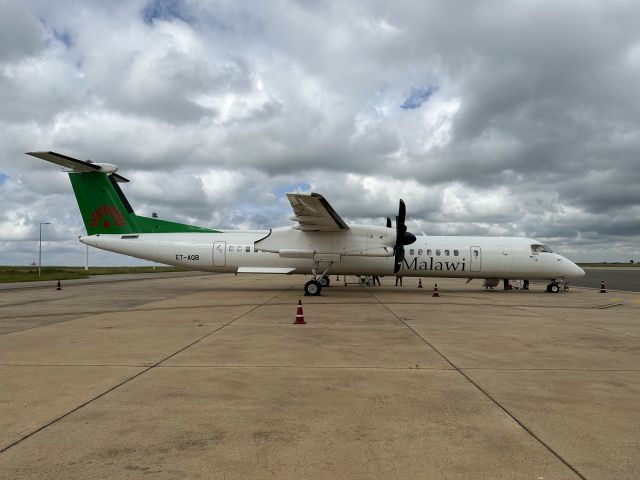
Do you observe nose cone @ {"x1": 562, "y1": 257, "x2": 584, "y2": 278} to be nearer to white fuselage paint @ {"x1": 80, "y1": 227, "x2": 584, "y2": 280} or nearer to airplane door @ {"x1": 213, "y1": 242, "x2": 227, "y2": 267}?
white fuselage paint @ {"x1": 80, "y1": 227, "x2": 584, "y2": 280}

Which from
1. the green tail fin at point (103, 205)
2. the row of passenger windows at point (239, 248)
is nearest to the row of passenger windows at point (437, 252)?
the row of passenger windows at point (239, 248)

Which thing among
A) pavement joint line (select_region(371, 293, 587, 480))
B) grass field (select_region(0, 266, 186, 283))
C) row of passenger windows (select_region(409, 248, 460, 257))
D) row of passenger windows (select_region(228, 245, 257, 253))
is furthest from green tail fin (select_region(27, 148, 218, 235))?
pavement joint line (select_region(371, 293, 587, 480))

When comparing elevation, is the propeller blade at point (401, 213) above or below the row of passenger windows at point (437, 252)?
above

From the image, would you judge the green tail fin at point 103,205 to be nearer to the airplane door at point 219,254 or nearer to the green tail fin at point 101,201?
the green tail fin at point 101,201

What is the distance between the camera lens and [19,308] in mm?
14594

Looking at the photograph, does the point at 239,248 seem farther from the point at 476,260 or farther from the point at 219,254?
the point at 476,260

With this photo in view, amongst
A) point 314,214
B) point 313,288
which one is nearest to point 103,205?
point 314,214

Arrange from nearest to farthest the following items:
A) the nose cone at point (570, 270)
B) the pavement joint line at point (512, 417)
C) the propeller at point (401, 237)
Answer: the pavement joint line at point (512, 417) < the propeller at point (401, 237) < the nose cone at point (570, 270)

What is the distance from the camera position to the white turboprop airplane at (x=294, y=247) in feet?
64.7

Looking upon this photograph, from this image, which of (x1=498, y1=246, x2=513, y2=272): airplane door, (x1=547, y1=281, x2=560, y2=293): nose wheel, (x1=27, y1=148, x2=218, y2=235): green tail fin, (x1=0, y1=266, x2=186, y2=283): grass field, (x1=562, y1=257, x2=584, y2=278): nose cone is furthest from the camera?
(x1=0, y1=266, x2=186, y2=283): grass field

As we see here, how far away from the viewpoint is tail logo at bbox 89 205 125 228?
2089cm

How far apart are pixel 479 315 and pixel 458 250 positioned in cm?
848

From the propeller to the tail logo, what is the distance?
13.7 m

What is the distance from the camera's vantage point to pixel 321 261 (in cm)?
2012
